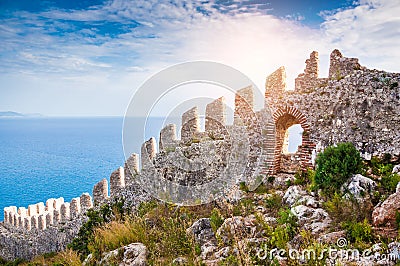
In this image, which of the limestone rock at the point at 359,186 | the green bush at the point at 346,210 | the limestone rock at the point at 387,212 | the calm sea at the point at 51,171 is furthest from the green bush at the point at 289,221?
the calm sea at the point at 51,171

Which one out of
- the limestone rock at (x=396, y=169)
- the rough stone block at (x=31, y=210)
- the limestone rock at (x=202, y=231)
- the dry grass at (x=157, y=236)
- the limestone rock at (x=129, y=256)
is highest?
the limestone rock at (x=396, y=169)

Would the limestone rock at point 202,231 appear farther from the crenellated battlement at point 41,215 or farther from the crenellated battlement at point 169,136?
the crenellated battlement at point 41,215

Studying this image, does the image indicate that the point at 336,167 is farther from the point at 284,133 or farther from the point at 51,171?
the point at 51,171

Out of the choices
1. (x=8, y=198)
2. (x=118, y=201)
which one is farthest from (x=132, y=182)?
(x=8, y=198)

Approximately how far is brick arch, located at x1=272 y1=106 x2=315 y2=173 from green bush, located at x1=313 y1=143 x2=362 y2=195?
263cm

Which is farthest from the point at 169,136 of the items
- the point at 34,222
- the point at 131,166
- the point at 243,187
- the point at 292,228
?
the point at 34,222

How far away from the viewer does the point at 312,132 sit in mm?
11297

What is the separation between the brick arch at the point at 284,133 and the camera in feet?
37.2

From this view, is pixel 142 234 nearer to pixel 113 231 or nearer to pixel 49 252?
pixel 113 231

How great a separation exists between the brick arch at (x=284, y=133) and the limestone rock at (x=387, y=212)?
4384mm

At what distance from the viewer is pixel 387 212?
6.61 m

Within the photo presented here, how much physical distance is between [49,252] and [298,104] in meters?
15.1

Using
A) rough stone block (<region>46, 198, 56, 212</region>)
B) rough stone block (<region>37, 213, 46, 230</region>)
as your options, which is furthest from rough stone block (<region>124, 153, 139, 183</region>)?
rough stone block (<region>46, 198, 56, 212</region>)

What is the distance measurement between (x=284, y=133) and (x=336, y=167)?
4.67 m
